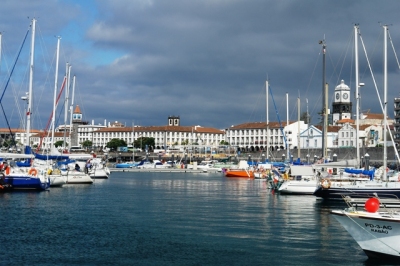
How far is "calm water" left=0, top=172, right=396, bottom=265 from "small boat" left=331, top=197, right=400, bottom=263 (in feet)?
2.88

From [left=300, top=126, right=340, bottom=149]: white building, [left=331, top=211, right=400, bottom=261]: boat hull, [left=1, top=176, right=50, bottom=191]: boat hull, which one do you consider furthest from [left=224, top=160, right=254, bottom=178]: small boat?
[left=300, top=126, right=340, bottom=149]: white building

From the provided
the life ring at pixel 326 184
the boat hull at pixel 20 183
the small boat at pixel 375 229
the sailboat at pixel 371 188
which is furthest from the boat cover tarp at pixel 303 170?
the small boat at pixel 375 229

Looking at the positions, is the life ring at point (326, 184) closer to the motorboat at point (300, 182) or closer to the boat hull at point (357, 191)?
the boat hull at point (357, 191)

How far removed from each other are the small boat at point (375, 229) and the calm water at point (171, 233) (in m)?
0.88

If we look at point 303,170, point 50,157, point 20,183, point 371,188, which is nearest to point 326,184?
point 371,188

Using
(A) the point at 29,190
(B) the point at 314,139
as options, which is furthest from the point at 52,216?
(B) the point at 314,139

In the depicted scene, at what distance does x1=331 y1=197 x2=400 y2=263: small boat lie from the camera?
20769mm

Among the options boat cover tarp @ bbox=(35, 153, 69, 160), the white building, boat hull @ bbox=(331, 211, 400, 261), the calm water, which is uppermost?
the white building

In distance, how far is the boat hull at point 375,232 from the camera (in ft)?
68.2

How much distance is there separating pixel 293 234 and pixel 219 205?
52.7ft

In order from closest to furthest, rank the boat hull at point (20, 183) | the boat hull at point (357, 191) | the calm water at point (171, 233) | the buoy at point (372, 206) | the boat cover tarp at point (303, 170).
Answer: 1. the buoy at point (372, 206)
2. the calm water at point (171, 233)
3. the boat hull at point (357, 191)
4. the boat hull at point (20, 183)
5. the boat cover tarp at point (303, 170)

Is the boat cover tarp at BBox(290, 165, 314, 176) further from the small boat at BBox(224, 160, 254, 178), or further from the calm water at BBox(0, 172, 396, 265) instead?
the small boat at BBox(224, 160, 254, 178)

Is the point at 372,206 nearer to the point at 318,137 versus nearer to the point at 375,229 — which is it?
the point at 375,229

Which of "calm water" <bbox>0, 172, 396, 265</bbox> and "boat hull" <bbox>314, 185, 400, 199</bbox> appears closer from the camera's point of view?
"calm water" <bbox>0, 172, 396, 265</bbox>
